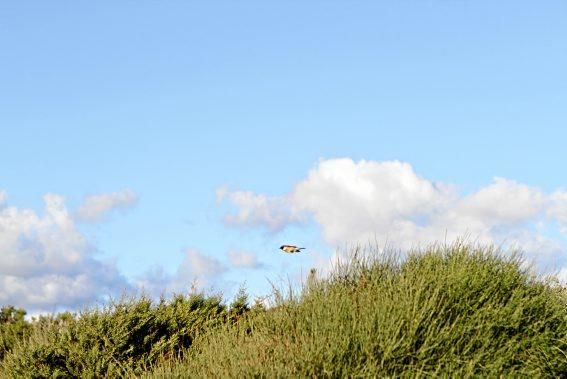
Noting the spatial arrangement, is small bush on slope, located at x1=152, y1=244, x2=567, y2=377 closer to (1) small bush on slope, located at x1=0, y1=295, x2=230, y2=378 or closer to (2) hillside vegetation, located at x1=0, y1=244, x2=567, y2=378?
(2) hillside vegetation, located at x1=0, y1=244, x2=567, y2=378

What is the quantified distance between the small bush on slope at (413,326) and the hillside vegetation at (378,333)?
0.07ft

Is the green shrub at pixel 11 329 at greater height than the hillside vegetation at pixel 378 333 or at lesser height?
greater

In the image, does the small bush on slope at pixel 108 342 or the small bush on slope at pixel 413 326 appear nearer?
the small bush on slope at pixel 413 326

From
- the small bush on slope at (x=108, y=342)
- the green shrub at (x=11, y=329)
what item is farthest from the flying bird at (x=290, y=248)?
the green shrub at (x=11, y=329)

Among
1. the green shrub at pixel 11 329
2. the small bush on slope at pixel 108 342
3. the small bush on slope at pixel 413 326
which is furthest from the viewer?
the green shrub at pixel 11 329

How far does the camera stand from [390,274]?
14438 millimetres

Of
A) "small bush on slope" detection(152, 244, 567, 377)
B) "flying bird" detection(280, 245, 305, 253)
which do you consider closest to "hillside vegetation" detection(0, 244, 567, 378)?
"small bush on slope" detection(152, 244, 567, 377)

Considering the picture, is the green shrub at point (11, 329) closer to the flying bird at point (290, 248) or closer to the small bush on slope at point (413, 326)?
the flying bird at point (290, 248)

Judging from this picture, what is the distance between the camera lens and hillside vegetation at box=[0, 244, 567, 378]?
1156 centimetres

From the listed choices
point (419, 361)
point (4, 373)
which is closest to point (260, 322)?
point (419, 361)

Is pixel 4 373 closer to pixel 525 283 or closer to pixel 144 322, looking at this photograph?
pixel 144 322

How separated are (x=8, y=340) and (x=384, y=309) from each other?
14595 millimetres

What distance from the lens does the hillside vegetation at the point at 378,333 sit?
11562 millimetres

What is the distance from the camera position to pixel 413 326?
11859mm
